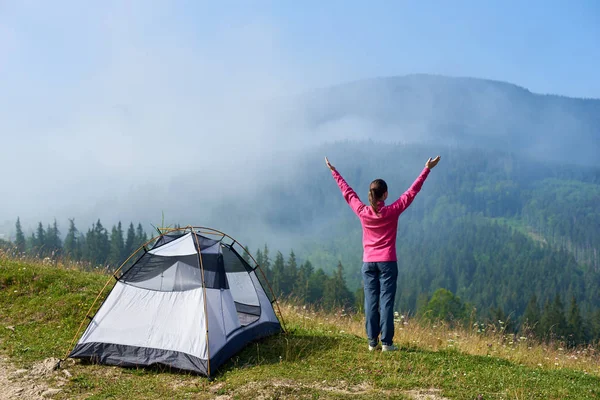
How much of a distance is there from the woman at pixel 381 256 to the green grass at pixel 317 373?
0.57 meters

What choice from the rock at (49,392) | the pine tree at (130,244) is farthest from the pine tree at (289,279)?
the rock at (49,392)

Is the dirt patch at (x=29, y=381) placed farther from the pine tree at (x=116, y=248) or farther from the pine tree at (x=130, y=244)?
the pine tree at (x=130, y=244)

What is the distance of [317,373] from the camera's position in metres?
7.84

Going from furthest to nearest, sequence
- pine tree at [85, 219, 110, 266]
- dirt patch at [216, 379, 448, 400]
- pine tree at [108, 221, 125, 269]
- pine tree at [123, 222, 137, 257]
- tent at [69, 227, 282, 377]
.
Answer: pine tree at [85, 219, 110, 266], pine tree at [123, 222, 137, 257], pine tree at [108, 221, 125, 269], tent at [69, 227, 282, 377], dirt patch at [216, 379, 448, 400]

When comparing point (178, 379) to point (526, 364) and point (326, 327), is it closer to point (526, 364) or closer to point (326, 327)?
point (326, 327)

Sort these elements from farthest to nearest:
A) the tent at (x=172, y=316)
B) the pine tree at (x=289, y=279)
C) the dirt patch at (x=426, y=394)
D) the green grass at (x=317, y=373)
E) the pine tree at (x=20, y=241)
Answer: the pine tree at (x=289, y=279), the pine tree at (x=20, y=241), the tent at (x=172, y=316), the green grass at (x=317, y=373), the dirt patch at (x=426, y=394)

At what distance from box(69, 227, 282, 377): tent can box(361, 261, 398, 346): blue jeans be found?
94.5 inches

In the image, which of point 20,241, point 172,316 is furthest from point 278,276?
point 172,316

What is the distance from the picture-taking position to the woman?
27.6 ft

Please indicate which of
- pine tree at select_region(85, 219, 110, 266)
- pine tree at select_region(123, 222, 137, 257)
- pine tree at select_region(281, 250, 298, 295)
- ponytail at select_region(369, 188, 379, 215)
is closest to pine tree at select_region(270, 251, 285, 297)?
pine tree at select_region(281, 250, 298, 295)

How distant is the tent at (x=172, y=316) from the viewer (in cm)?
829

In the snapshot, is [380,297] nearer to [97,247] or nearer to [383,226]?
[383,226]

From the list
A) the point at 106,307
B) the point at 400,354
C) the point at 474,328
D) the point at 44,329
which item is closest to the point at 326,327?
the point at 400,354

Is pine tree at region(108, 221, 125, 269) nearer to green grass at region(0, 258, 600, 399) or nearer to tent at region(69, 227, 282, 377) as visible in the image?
green grass at region(0, 258, 600, 399)
